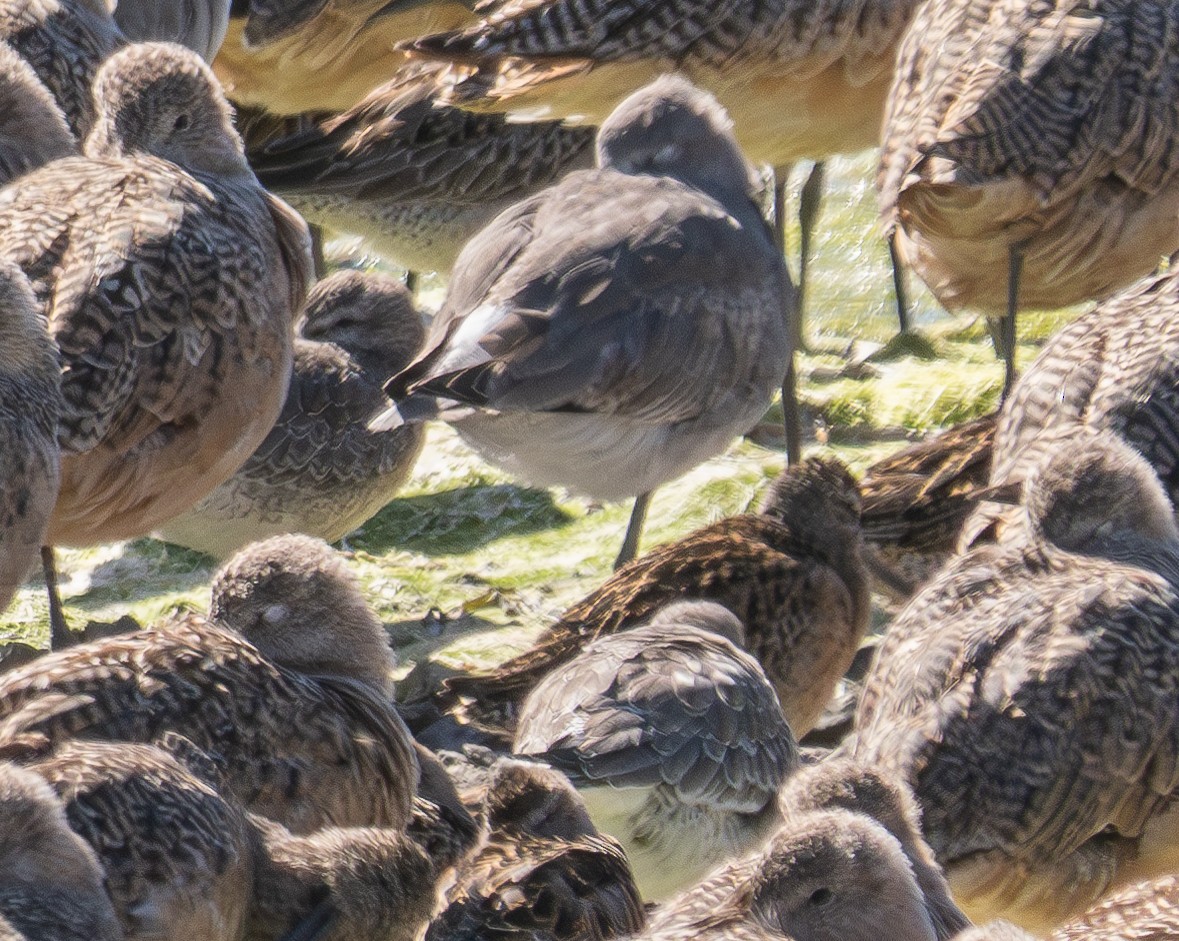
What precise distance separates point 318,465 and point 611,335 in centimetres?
163

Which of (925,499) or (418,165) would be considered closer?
(925,499)

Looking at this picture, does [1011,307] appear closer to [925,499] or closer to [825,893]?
[925,499]

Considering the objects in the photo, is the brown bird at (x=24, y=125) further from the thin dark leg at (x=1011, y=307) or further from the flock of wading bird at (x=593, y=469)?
the thin dark leg at (x=1011, y=307)

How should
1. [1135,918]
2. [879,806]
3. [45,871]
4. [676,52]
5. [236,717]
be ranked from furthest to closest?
[676,52] < [236,717] < [879,806] < [1135,918] < [45,871]

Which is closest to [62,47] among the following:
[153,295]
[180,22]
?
[180,22]

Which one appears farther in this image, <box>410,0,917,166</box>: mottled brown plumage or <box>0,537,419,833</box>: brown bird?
<box>410,0,917,166</box>: mottled brown plumage

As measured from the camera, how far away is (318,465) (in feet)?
25.8

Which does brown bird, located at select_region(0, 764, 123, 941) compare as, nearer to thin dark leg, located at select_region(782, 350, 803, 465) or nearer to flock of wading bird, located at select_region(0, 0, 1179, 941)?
flock of wading bird, located at select_region(0, 0, 1179, 941)

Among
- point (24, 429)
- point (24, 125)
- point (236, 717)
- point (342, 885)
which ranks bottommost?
point (342, 885)

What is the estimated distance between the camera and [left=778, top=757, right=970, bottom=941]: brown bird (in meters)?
4.58

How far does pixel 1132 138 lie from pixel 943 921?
12.3 ft

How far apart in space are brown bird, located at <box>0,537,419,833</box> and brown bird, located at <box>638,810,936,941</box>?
1247mm

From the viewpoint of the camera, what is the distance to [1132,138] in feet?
24.9

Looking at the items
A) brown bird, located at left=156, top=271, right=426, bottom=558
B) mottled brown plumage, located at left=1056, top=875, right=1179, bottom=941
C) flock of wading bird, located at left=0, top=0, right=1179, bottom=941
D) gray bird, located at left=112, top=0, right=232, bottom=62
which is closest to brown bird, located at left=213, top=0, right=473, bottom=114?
flock of wading bird, located at left=0, top=0, right=1179, bottom=941
